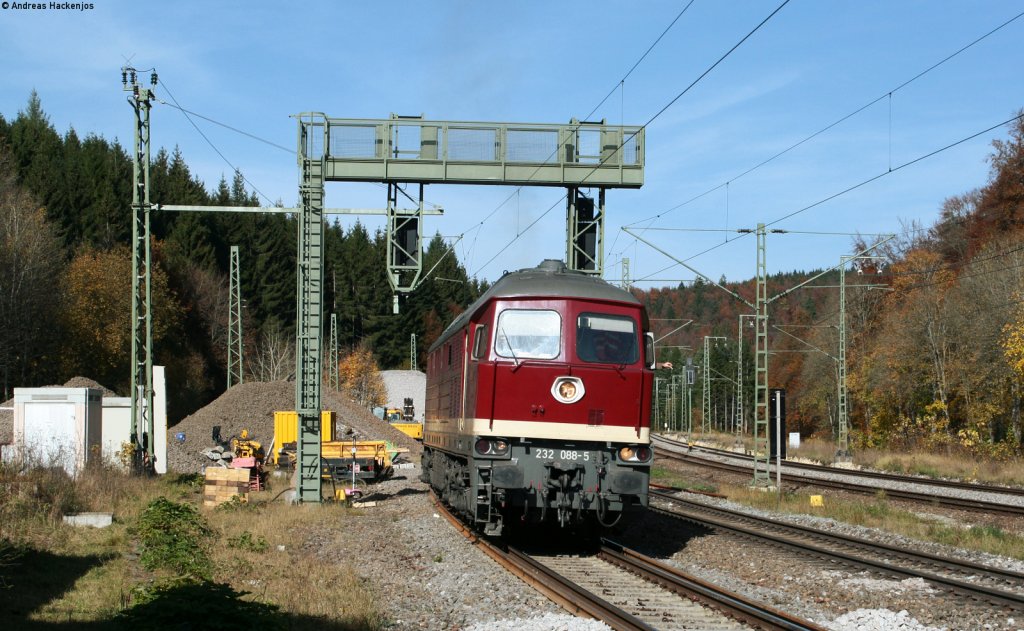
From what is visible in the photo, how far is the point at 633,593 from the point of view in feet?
35.6

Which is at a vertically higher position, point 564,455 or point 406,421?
point 564,455

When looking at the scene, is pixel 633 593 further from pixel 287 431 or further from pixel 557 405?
pixel 287 431

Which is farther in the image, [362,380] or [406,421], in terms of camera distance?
[362,380]

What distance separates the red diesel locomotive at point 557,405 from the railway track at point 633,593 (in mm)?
659

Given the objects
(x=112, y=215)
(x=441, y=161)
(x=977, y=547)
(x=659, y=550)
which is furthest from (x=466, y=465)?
(x=112, y=215)

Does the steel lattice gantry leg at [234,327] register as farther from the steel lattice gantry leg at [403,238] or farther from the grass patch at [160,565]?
the grass patch at [160,565]

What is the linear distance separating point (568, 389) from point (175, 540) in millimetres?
5589

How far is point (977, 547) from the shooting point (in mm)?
14844

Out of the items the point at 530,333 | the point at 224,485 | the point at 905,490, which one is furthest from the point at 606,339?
the point at 905,490

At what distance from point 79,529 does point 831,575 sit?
10605 millimetres

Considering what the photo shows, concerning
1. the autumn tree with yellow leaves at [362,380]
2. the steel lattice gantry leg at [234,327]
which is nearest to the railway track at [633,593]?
the steel lattice gantry leg at [234,327]

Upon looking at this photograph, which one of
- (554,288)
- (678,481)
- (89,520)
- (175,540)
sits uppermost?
(554,288)

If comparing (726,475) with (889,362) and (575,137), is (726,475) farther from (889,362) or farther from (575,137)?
(889,362)

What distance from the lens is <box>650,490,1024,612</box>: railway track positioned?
1053 centimetres
